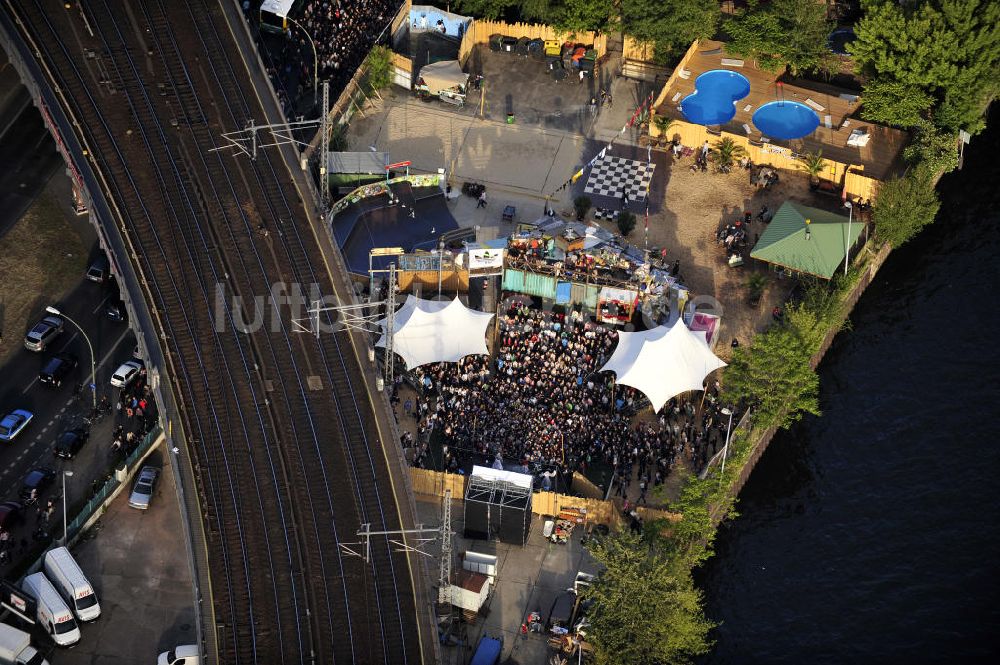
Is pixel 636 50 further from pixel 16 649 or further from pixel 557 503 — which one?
pixel 16 649

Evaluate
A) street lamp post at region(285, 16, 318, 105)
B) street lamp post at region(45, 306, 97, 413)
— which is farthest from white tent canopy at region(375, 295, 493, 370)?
street lamp post at region(285, 16, 318, 105)

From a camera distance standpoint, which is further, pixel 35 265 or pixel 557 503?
pixel 35 265

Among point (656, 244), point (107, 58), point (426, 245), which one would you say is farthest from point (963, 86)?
point (107, 58)

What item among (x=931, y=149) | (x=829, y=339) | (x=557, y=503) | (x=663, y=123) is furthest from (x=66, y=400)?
(x=931, y=149)

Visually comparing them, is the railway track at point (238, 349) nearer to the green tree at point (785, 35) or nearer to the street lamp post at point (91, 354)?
the street lamp post at point (91, 354)

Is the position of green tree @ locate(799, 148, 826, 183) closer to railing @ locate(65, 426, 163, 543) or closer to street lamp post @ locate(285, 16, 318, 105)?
street lamp post @ locate(285, 16, 318, 105)

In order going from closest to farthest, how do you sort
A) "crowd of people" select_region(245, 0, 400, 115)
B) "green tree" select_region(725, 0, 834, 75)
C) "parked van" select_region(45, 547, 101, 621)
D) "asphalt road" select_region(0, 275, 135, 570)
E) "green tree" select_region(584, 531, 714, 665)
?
"green tree" select_region(584, 531, 714, 665)
"parked van" select_region(45, 547, 101, 621)
"asphalt road" select_region(0, 275, 135, 570)
"green tree" select_region(725, 0, 834, 75)
"crowd of people" select_region(245, 0, 400, 115)

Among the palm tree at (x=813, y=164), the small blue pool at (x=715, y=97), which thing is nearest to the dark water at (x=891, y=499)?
the palm tree at (x=813, y=164)
